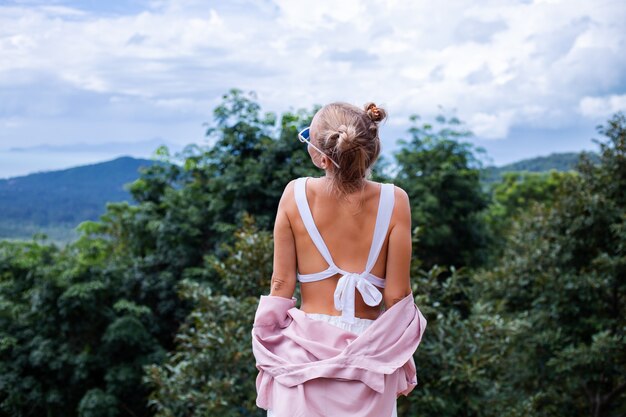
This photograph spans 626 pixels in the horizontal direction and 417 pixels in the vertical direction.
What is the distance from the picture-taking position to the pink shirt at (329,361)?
2.15 metres

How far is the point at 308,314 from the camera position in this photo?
2260 millimetres

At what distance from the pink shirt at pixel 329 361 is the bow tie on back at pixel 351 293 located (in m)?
0.05

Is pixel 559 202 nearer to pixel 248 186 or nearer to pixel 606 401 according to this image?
pixel 606 401

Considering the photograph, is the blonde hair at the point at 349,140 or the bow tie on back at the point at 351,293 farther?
the bow tie on back at the point at 351,293

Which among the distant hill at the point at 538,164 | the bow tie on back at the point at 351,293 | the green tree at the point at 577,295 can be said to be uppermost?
the distant hill at the point at 538,164

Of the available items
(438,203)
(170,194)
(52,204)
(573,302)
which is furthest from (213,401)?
(52,204)

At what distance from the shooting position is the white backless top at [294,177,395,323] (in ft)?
7.22

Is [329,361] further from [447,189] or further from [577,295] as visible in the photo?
[447,189]

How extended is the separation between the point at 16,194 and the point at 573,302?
34.7 ft

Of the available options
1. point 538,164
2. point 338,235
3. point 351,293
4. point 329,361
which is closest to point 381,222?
point 338,235

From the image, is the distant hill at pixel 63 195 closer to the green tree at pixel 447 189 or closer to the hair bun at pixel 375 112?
the green tree at pixel 447 189

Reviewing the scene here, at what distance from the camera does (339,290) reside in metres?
2.21

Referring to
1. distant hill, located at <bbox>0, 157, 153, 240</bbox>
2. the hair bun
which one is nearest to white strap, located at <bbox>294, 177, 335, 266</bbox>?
the hair bun

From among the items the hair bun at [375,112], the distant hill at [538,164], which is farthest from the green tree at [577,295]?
the distant hill at [538,164]
